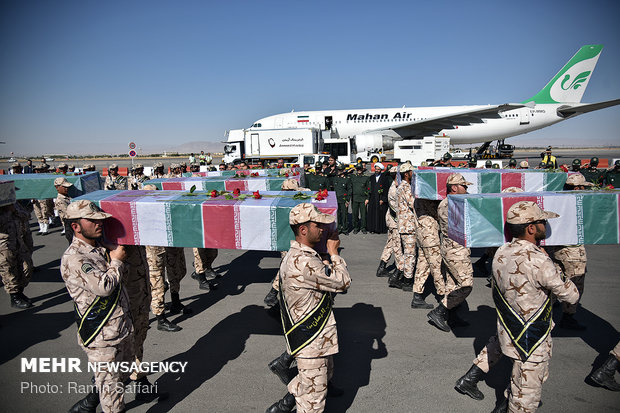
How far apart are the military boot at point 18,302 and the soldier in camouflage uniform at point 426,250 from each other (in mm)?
6347

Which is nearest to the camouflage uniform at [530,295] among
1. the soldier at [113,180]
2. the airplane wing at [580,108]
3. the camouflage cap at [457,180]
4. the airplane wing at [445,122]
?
the camouflage cap at [457,180]

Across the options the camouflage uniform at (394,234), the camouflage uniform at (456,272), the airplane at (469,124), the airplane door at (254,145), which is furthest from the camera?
the airplane at (469,124)

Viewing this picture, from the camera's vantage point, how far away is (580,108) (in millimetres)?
29594

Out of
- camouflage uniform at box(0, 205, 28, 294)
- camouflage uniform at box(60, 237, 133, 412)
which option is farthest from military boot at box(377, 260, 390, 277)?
camouflage uniform at box(0, 205, 28, 294)

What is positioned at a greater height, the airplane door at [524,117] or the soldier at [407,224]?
the airplane door at [524,117]

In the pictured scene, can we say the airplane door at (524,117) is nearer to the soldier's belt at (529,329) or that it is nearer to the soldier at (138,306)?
the soldier's belt at (529,329)

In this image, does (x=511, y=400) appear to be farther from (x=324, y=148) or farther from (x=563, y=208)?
(x=324, y=148)

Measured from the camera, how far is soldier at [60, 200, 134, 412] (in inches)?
105

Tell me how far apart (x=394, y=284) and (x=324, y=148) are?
1900 centimetres

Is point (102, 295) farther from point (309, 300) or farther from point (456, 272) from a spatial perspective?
point (456, 272)

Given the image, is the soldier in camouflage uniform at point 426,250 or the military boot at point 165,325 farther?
the soldier in camouflage uniform at point 426,250

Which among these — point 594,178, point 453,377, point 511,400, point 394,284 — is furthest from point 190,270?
point 594,178

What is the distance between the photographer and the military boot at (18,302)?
573cm

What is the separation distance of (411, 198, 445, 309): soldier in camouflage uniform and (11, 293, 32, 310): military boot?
6.35 metres
